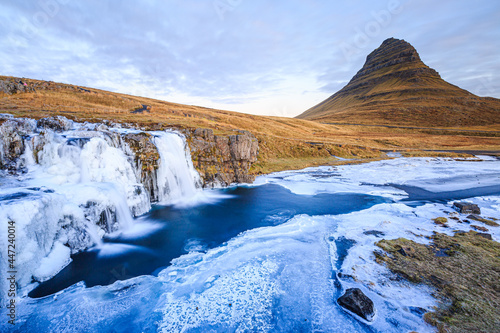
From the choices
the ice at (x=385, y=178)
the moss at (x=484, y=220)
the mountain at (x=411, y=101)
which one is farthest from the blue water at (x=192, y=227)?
the mountain at (x=411, y=101)

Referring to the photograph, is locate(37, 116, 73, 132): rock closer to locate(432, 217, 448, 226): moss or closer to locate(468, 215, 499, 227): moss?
locate(432, 217, 448, 226): moss

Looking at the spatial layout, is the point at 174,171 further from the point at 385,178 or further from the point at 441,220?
the point at 385,178

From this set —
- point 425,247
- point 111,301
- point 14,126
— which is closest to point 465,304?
point 425,247

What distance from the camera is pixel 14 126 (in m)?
15.4

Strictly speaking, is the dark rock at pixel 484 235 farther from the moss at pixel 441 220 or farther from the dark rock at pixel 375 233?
the dark rock at pixel 375 233

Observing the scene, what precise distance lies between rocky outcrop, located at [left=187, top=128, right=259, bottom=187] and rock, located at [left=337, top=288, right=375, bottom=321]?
20.1m

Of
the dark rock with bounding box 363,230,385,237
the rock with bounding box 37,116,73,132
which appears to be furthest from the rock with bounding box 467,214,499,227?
the rock with bounding box 37,116,73,132

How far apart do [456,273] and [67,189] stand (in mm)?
21474

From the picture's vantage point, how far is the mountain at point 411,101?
116m

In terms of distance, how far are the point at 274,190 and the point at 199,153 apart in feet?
33.7

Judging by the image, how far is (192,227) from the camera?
16.2m

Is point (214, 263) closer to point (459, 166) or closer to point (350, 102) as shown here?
point (459, 166)

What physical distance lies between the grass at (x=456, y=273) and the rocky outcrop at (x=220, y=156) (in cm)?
1887

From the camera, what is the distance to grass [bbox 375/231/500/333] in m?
6.97
